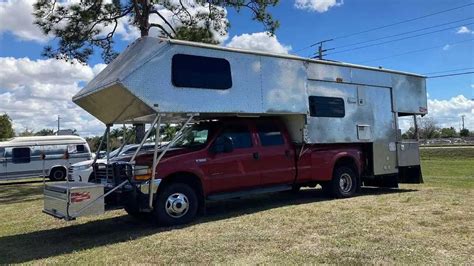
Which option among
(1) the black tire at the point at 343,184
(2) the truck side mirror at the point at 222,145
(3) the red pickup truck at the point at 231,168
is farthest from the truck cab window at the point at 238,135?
(1) the black tire at the point at 343,184

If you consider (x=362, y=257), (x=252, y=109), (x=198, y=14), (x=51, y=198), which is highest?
(x=198, y=14)

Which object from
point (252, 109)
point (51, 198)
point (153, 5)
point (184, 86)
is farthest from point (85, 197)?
point (153, 5)

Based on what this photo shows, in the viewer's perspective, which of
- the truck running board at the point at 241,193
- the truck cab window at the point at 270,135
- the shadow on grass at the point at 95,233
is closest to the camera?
the shadow on grass at the point at 95,233

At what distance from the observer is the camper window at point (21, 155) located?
954 inches

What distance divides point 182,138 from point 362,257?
464 centimetres

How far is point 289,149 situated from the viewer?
10.2m

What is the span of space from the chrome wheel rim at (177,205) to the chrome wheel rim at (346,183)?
4.42m

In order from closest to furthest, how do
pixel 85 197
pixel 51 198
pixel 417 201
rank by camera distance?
pixel 85 197, pixel 51 198, pixel 417 201

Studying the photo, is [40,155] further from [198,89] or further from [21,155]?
[198,89]

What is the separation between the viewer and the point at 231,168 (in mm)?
9109

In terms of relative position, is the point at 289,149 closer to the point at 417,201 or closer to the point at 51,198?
the point at 417,201

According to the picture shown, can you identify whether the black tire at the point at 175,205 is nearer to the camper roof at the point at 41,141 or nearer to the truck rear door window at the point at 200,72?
the truck rear door window at the point at 200,72

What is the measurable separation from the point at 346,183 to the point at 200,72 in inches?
193

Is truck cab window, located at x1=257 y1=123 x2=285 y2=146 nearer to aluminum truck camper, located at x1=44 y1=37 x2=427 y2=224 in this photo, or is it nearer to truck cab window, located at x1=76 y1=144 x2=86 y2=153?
aluminum truck camper, located at x1=44 y1=37 x2=427 y2=224
